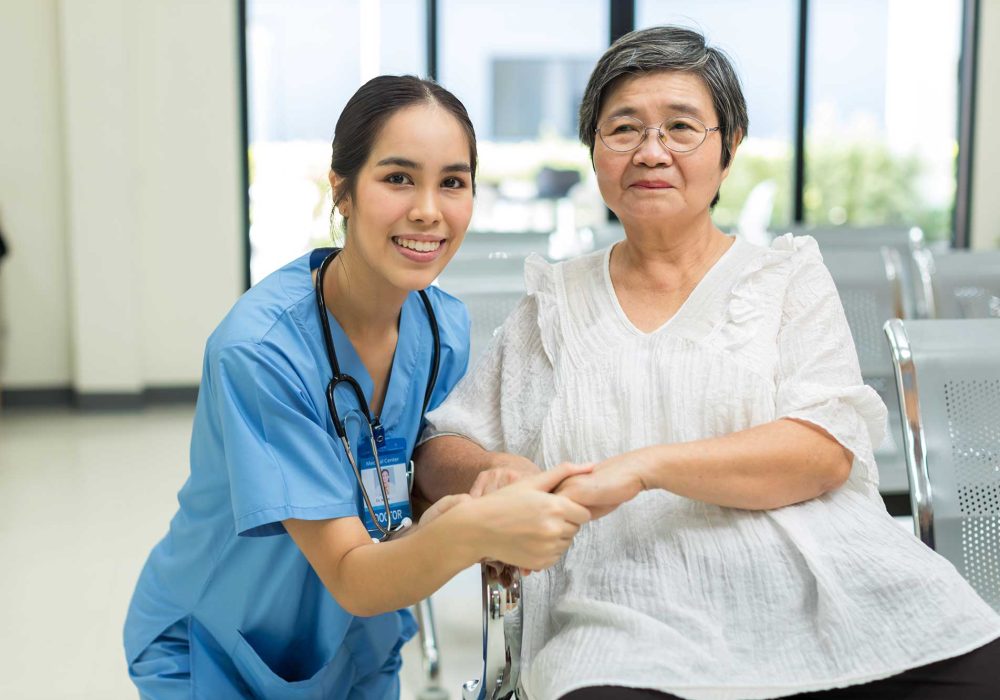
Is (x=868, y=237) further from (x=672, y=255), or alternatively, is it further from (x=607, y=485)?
(x=607, y=485)

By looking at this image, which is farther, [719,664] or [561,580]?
[561,580]

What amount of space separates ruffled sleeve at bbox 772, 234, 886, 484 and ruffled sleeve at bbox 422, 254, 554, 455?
0.34 metres

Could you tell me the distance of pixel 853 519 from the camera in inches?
55.9

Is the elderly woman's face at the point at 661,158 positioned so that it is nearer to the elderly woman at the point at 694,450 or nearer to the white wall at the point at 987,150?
the elderly woman at the point at 694,450

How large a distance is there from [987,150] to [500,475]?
6.21 m

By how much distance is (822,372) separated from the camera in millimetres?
1442

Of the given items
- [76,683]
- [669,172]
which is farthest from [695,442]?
[76,683]

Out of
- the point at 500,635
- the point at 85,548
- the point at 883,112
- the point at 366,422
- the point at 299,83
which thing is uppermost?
the point at 299,83

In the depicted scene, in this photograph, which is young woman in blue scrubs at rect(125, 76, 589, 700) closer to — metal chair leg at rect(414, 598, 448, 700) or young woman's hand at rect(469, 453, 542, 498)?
young woman's hand at rect(469, 453, 542, 498)

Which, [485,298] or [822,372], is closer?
[822,372]

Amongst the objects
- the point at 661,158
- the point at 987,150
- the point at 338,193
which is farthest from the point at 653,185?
the point at 987,150

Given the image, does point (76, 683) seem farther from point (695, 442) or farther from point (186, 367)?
point (186, 367)

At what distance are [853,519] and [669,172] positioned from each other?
54 centimetres

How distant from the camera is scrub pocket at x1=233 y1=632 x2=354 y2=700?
1.53 m
